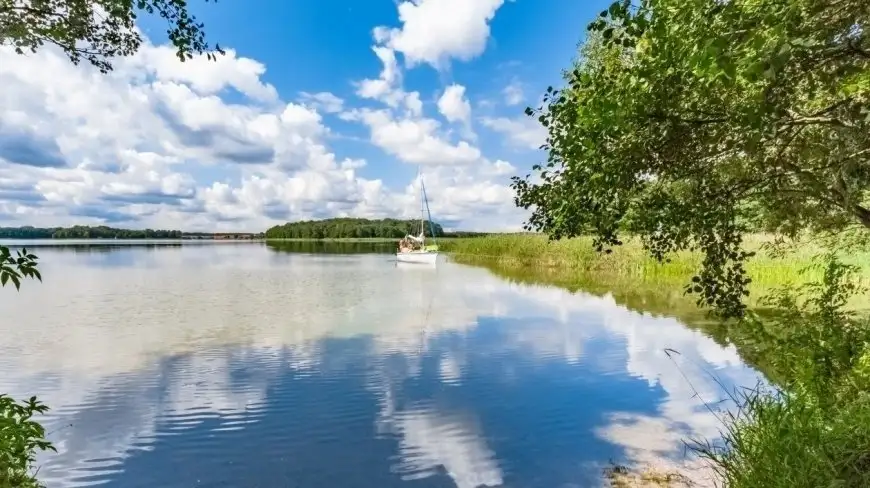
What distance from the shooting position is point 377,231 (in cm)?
16725

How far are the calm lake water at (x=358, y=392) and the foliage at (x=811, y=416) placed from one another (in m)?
2.07

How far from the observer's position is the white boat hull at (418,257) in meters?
55.9

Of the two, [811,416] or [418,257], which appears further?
[418,257]

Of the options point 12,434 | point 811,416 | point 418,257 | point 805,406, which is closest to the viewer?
point 12,434

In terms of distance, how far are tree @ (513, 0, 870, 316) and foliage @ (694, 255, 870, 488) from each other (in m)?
1.34

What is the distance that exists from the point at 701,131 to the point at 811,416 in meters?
3.19

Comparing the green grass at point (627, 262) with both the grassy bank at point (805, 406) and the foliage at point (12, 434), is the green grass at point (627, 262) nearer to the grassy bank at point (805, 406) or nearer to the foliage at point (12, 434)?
the grassy bank at point (805, 406)

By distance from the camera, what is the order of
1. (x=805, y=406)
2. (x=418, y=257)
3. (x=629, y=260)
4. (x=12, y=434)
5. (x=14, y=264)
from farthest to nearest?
(x=418, y=257) → (x=629, y=260) → (x=805, y=406) → (x=12, y=434) → (x=14, y=264)

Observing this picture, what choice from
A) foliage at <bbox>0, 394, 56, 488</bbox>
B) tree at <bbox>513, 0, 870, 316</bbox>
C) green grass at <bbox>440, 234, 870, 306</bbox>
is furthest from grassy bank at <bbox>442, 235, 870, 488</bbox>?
green grass at <bbox>440, 234, 870, 306</bbox>

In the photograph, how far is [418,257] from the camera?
57.3m

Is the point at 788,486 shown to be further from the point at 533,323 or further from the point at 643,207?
the point at 533,323

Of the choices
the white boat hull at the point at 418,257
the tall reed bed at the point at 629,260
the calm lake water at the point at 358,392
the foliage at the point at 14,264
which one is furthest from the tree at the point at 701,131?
the white boat hull at the point at 418,257

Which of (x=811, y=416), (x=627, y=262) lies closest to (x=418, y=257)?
(x=627, y=262)

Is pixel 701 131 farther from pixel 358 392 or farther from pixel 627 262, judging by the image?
pixel 627 262
